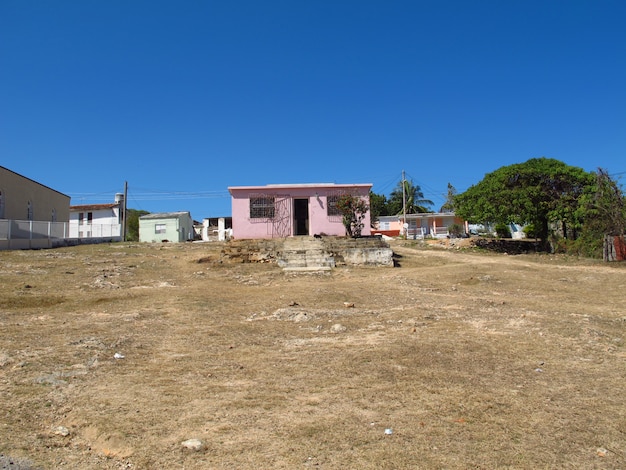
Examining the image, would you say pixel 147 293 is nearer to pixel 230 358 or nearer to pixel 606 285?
pixel 230 358

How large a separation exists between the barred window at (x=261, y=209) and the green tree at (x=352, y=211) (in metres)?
3.36

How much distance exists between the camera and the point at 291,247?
709 inches

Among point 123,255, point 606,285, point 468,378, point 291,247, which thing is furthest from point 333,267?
point 468,378

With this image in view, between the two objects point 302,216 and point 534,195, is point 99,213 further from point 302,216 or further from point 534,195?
point 534,195

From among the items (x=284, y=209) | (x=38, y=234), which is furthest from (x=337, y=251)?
(x=38, y=234)

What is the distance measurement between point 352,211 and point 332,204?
1.75m

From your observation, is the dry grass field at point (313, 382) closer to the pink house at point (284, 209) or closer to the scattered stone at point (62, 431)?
the scattered stone at point (62, 431)

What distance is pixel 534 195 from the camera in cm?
2394

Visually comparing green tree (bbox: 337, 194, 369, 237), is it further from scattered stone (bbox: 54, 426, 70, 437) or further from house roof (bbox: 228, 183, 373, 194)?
scattered stone (bbox: 54, 426, 70, 437)

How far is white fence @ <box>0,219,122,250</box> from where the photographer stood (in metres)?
21.2

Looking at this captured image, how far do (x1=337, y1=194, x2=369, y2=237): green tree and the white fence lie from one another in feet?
52.9

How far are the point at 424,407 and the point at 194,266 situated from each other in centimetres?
1385

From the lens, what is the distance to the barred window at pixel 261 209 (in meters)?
20.8

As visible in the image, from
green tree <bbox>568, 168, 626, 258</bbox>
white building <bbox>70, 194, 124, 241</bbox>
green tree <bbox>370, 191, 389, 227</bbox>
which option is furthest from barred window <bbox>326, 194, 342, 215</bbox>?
green tree <bbox>370, 191, 389, 227</bbox>
